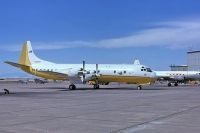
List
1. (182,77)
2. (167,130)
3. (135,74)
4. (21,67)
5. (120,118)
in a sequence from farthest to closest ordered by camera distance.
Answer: (182,77) → (21,67) → (135,74) → (120,118) → (167,130)

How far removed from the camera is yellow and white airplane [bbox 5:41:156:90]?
5906 cm

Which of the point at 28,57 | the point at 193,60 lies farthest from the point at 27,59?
the point at 193,60

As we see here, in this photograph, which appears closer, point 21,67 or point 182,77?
point 21,67

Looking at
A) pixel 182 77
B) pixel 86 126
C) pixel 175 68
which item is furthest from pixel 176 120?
pixel 175 68

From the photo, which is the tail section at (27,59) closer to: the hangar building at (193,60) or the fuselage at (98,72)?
the fuselage at (98,72)

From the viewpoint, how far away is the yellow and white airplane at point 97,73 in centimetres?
5906

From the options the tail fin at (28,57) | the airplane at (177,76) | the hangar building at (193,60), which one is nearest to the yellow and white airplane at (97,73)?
the tail fin at (28,57)

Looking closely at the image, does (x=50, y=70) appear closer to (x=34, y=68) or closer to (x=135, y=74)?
(x=34, y=68)

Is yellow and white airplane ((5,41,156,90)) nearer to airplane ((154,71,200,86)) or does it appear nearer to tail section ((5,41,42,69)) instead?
tail section ((5,41,42,69))

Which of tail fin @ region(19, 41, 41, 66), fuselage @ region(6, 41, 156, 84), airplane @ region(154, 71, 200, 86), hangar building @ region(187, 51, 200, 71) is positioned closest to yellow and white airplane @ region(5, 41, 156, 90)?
fuselage @ region(6, 41, 156, 84)

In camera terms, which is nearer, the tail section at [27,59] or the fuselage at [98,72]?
the fuselage at [98,72]

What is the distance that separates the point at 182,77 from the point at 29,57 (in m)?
45.6

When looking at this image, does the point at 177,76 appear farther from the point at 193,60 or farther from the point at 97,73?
the point at 193,60

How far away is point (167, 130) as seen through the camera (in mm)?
13438
